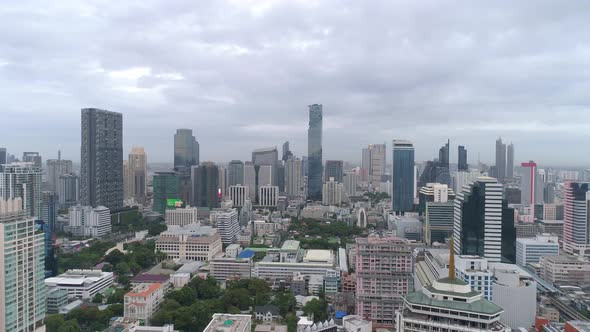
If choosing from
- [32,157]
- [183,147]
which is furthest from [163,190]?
[183,147]

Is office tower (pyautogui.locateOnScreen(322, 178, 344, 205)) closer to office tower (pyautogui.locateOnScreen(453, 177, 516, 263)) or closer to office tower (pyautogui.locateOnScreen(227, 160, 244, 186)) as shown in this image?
office tower (pyautogui.locateOnScreen(227, 160, 244, 186))

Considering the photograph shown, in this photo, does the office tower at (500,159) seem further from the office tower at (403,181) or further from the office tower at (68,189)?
the office tower at (68,189)

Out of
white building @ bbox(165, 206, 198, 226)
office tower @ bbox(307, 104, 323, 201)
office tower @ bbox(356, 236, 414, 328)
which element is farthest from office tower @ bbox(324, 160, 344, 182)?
office tower @ bbox(356, 236, 414, 328)

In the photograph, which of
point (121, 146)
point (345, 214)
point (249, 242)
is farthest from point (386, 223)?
point (121, 146)

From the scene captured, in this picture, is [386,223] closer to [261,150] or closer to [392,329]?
[392,329]

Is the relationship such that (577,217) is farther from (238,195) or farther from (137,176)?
(137,176)

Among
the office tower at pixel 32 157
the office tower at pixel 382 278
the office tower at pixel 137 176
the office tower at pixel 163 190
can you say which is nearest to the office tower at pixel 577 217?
the office tower at pixel 382 278

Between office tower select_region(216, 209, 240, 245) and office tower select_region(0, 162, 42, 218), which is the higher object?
office tower select_region(0, 162, 42, 218)
